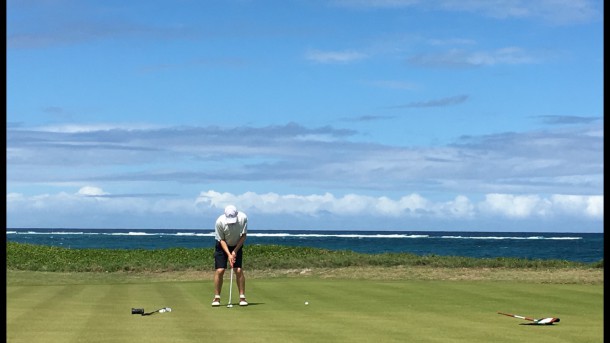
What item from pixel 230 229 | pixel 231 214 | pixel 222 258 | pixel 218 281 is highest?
pixel 231 214

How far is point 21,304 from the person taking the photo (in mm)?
16469

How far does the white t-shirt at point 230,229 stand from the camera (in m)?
17.2

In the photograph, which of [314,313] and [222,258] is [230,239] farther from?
[314,313]

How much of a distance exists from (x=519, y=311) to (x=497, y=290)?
522cm

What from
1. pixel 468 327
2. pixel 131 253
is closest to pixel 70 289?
pixel 468 327

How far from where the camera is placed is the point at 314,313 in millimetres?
15266

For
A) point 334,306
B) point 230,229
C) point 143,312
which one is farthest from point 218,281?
point 143,312

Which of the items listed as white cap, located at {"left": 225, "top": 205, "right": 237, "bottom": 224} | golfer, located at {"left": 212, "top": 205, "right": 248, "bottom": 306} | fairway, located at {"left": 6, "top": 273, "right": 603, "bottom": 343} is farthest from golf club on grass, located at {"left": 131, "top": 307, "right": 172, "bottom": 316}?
white cap, located at {"left": 225, "top": 205, "right": 237, "bottom": 224}

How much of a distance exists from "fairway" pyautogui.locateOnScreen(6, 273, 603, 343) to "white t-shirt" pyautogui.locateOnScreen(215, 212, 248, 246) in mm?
1127

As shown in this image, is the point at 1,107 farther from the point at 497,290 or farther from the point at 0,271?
the point at 497,290

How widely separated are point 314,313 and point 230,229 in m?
2.69

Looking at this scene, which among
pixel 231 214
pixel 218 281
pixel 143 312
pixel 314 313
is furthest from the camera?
pixel 231 214

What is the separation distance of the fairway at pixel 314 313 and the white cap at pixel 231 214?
142 centimetres

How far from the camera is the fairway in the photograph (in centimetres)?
1187
